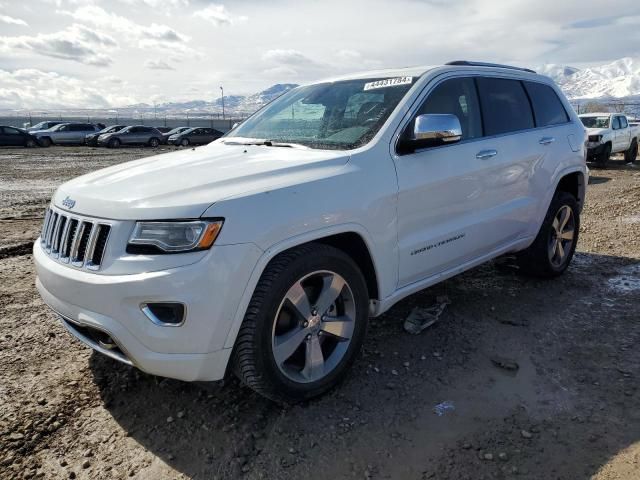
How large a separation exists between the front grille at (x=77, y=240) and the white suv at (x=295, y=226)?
1cm

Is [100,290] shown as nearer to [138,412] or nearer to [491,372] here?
[138,412]

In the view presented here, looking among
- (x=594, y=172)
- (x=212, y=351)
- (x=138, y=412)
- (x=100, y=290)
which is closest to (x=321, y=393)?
(x=212, y=351)

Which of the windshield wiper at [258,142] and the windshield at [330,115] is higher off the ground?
the windshield at [330,115]

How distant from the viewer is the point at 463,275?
16.5 ft

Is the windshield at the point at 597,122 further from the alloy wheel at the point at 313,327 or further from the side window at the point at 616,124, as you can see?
the alloy wheel at the point at 313,327

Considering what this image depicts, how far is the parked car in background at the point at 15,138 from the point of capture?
28469 mm

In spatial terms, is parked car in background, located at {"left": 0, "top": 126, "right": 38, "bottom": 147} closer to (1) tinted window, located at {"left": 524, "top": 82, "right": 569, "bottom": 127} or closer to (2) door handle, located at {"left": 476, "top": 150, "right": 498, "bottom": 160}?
(1) tinted window, located at {"left": 524, "top": 82, "right": 569, "bottom": 127}

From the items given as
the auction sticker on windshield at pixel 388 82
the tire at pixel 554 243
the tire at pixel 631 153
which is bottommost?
the tire at pixel 631 153

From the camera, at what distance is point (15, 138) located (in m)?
29.0

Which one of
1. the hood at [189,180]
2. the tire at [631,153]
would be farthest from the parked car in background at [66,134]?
the hood at [189,180]

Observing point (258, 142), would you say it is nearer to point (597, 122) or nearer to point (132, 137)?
point (597, 122)

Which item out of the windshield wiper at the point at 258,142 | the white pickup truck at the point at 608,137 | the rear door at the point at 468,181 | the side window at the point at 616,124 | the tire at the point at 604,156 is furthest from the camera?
the side window at the point at 616,124

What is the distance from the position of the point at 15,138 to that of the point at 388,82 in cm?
3129

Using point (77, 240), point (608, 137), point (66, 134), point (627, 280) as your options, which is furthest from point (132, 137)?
point (77, 240)
